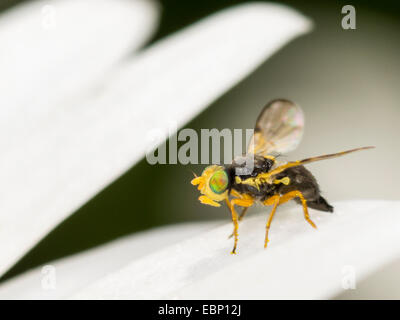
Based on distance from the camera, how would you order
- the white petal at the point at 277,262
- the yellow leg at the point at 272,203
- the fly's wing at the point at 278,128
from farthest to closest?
the fly's wing at the point at 278,128 < the yellow leg at the point at 272,203 < the white petal at the point at 277,262

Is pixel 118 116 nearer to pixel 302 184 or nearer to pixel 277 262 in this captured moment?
pixel 302 184

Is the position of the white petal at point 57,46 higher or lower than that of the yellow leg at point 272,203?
higher

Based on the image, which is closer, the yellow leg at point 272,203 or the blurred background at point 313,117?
the yellow leg at point 272,203

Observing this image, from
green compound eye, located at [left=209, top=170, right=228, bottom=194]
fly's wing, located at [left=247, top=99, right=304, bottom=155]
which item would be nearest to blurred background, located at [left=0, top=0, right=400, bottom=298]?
fly's wing, located at [left=247, top=99, right=304, bottom=155]

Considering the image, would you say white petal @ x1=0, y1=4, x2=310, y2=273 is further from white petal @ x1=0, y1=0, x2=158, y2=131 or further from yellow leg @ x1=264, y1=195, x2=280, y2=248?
yellow leg @ x1=264, y1=195, x2=280, y2=248

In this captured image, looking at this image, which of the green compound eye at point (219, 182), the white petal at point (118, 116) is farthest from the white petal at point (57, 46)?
the green compound eye at point (219, 182)

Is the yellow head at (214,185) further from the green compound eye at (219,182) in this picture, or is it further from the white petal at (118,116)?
the white petal at (118,116)

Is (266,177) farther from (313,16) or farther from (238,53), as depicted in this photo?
(313,16)
